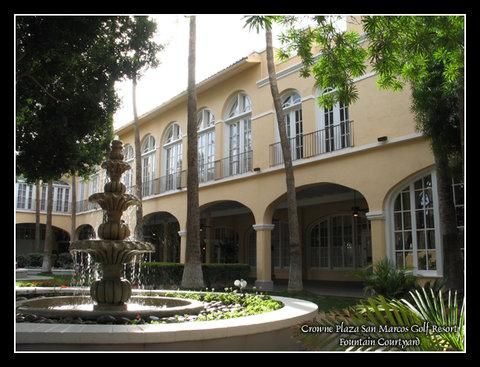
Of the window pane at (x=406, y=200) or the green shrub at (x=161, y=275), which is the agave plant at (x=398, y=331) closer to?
the window pane at (x=406, y=200)

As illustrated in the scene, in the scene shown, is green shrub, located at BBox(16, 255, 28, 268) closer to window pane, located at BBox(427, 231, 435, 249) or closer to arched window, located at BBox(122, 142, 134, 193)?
arched window, located at BBox(122, 142, 134, 193)

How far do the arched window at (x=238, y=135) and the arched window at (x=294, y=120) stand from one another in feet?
6.55

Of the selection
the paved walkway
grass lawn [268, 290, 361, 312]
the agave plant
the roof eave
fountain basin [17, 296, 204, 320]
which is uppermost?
the roof eave

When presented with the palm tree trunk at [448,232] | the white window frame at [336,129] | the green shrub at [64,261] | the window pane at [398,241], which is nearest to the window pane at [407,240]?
the window pane at [398,241]

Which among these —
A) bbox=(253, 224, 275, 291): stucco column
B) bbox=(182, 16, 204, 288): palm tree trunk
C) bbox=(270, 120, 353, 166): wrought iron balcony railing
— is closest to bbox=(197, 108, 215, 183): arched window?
bbox=(253, 224, 275, 291): stucco column

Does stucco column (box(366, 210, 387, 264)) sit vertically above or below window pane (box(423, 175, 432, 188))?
below

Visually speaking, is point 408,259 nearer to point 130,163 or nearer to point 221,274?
point 221,274

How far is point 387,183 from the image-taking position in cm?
1401

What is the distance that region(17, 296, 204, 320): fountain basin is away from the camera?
24.4 feet

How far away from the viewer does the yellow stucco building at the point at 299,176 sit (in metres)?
13.8

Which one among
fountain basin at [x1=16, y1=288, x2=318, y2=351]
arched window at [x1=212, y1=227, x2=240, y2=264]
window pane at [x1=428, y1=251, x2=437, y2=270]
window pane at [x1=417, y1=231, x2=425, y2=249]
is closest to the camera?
fountain basin at [x1=16, y1=288, x2=318, y2=351]

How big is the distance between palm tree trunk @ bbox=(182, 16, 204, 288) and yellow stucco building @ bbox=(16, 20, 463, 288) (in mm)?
3174

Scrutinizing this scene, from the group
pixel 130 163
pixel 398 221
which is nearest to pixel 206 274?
pixel 398 221
